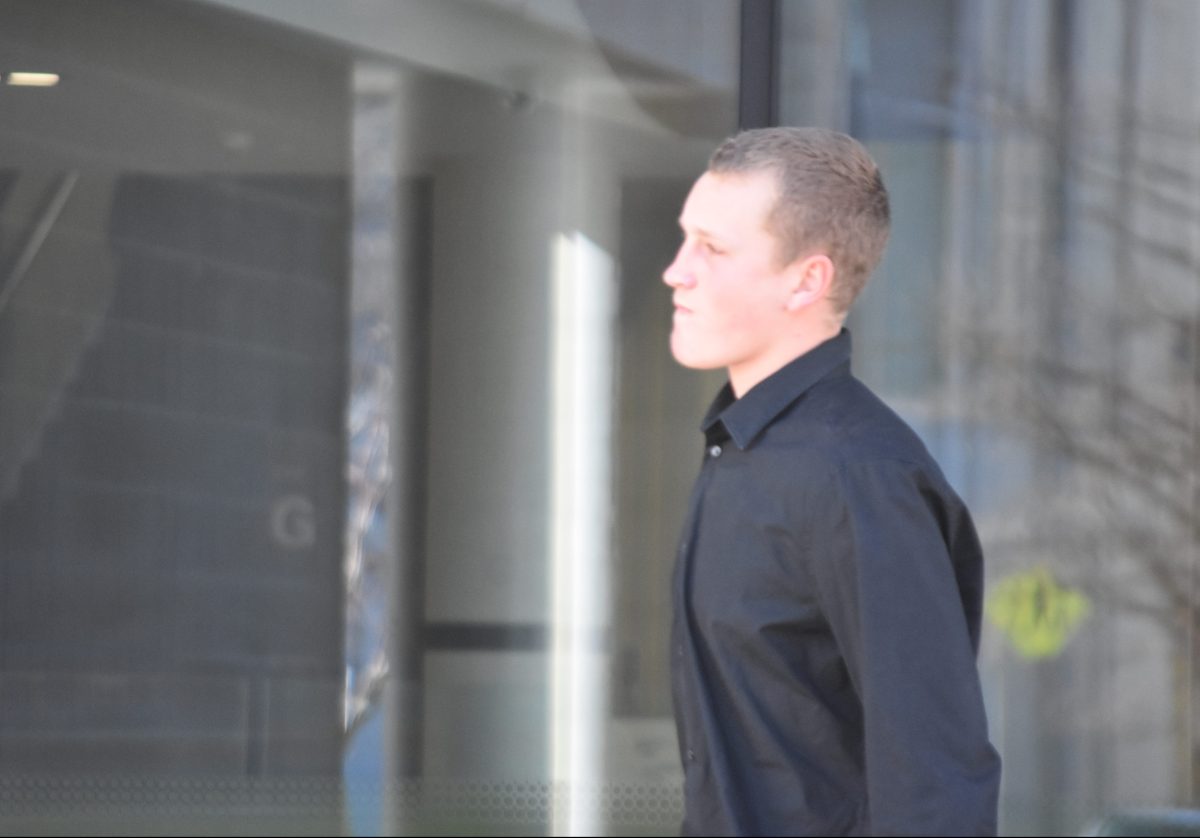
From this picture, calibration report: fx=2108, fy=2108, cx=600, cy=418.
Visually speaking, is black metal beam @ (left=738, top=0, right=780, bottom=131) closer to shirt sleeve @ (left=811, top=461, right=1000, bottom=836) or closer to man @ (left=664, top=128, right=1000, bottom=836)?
man @ (left=664, top=128, right=1000, bottom=836)

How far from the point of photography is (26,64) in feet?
15.9

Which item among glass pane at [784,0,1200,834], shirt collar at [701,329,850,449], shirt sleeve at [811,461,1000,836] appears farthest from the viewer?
glass pane at [784,0,1200,834]

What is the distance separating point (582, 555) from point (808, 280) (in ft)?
10.2

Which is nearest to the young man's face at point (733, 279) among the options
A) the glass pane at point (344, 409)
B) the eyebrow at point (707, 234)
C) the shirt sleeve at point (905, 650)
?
the eyebrow at point (707, 234)

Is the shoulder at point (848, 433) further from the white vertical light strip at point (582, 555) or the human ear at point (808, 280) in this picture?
the white vertical light strip at point (582, 555)

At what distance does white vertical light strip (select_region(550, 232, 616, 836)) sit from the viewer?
4965 mm

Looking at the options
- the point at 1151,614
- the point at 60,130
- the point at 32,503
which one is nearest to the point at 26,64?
the point at 60,130

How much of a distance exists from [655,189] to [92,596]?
1.62 metres

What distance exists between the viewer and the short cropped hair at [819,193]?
190 cm

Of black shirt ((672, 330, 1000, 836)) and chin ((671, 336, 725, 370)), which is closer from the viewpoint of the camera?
black shirt ((672, 330, 1000, 836))

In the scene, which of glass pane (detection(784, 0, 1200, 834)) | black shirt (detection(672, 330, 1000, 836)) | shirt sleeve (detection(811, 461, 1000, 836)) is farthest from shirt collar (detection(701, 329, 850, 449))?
glass pane (detection(784, 0, 1200, 834))

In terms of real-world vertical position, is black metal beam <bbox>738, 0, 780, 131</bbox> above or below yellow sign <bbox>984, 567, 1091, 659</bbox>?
above

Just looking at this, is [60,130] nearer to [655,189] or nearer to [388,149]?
[388,149]

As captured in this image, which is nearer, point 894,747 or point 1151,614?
point 894,747
